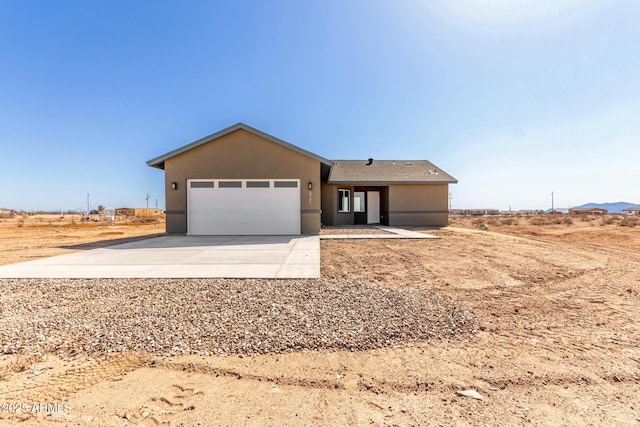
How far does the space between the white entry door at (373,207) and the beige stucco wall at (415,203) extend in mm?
1850

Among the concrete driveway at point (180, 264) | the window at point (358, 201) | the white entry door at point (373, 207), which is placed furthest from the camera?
the white entry door at point (373, 207)

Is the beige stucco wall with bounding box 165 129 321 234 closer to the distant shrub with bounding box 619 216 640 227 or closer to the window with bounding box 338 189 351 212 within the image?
the window with bounding box 338 189 351 212

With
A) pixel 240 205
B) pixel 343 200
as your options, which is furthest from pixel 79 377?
pixel 343 200

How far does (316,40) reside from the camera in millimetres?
12312

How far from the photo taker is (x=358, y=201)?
61.1 ft

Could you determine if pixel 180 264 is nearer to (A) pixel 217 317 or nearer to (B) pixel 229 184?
(A) pixel 217 317

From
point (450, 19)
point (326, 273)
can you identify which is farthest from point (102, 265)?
point (450, 19)

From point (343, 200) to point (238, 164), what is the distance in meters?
7.72

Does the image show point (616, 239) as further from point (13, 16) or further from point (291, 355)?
point (13, 16)

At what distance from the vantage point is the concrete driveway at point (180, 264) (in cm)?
542

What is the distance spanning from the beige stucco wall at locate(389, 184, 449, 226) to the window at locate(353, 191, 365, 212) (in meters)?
2.19

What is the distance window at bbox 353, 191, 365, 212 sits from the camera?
18.5 meters

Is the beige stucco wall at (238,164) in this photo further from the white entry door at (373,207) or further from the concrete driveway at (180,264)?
the white entry door at (373,207)

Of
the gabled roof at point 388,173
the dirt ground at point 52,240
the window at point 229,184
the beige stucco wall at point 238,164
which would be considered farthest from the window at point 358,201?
the dirt ground at point 52,240
